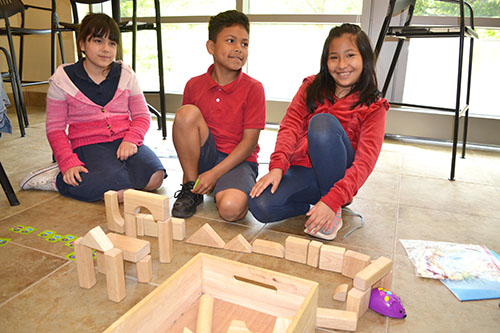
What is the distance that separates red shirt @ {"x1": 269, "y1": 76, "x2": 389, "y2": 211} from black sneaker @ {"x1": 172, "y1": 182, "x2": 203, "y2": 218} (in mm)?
300

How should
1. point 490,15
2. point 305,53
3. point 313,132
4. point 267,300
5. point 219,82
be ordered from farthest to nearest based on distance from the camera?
point 305,53, point 490,15, point 219,82, point 313,132, point 267,300

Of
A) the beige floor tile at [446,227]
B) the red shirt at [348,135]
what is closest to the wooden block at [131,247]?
the red shirt at [348,135]

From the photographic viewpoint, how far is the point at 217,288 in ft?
2.70

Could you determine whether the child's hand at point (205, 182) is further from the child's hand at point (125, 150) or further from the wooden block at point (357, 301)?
the wooden block at point (357, 301)

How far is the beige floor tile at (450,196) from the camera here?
1470mm

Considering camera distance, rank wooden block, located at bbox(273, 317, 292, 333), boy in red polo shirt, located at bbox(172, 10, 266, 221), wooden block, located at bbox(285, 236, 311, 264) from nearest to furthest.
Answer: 1. wooden block, located at bbox(273, 317, 292, 333)
2. wooden block, located at bbox(285, 236, 311, 264)
3. boy in red polo shirt, located at bbox(172, 10, 266, 221)

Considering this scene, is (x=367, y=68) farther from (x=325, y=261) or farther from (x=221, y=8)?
(x=221, y=8)

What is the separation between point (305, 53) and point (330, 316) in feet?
7.34

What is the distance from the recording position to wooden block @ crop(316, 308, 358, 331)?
2.59 feet

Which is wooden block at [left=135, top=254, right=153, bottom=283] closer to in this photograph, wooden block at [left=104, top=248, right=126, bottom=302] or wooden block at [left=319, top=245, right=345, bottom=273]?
wooden block at [left=104, top=248, right=126, bottom=302]

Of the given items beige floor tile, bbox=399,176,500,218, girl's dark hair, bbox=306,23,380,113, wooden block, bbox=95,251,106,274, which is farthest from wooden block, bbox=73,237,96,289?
beige floor tile, bbox=399,176,500,218

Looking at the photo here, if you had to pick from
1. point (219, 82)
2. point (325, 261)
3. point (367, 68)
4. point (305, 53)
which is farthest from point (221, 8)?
point (325, 261)

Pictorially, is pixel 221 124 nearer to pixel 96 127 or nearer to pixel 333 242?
pixel 96 127

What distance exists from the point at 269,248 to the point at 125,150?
723mm
